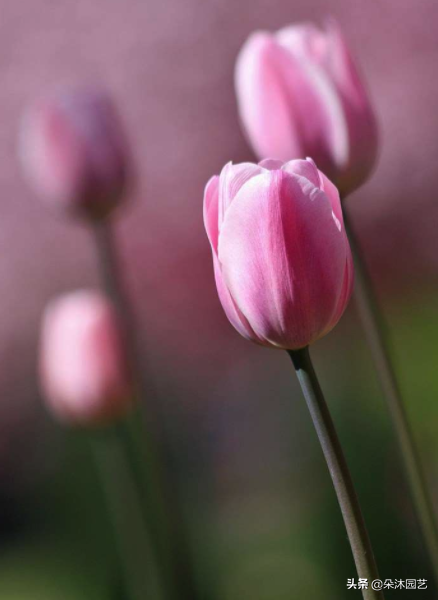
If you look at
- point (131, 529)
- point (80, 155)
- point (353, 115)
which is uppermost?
point (80, 155)

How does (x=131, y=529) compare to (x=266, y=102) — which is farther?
(x=131, y=529)

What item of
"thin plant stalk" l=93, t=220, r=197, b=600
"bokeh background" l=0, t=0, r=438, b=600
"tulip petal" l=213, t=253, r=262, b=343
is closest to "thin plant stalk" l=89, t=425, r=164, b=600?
"thin plant stalk" l=93, t=220, r=197, b=600

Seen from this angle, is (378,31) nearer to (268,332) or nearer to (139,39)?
(139,39)

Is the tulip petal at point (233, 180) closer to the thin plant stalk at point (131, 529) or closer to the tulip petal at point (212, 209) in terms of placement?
the tulip petal at point (212, 209)

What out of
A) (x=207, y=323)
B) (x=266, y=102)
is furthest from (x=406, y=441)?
(x=207, y=323)

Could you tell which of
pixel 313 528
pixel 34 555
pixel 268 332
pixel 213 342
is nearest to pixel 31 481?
pixel 34 555

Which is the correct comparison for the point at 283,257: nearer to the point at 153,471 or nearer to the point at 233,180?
the point at 233,180

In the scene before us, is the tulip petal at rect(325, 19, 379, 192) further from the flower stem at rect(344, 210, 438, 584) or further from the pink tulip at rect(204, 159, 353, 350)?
the pink tulip at rect(204, 159, 353, 350)
